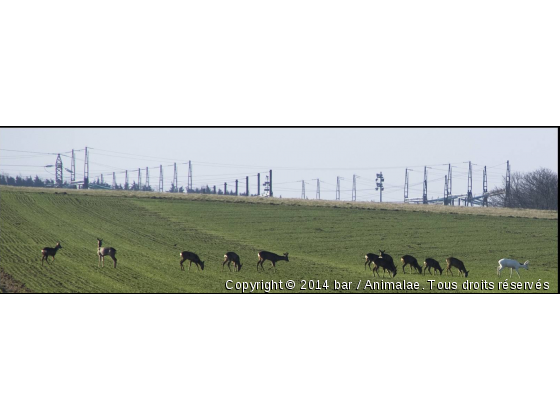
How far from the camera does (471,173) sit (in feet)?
100

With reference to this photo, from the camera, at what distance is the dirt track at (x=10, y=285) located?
25422mm

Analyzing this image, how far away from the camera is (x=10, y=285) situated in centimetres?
2591

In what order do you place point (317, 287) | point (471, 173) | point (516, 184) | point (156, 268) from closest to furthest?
point (317, 287) → point (156, 268) → point (471, 173) → point (516, 184)

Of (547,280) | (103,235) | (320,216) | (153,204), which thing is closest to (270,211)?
(320,216)

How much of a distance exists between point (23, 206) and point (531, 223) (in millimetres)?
24379

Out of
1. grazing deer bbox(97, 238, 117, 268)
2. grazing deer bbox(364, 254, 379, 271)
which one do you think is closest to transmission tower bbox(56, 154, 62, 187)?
grazing deer bbox(97, 238, 117, 268)

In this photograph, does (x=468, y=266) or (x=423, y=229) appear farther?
(x=423, y=229)

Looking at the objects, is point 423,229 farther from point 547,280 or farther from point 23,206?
point 23,206

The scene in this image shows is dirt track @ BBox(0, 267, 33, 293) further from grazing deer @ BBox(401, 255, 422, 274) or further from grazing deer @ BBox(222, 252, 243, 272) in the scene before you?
grazing deer @ BBox(401, 255, 422, 274)

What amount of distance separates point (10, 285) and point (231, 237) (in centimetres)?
1106

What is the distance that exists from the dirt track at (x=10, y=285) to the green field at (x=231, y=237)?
0.21 meters

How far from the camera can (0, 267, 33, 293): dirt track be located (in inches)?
1001

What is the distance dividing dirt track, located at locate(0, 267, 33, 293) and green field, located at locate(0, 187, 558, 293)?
21cm

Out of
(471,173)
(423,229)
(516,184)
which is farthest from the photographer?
(423,229)
